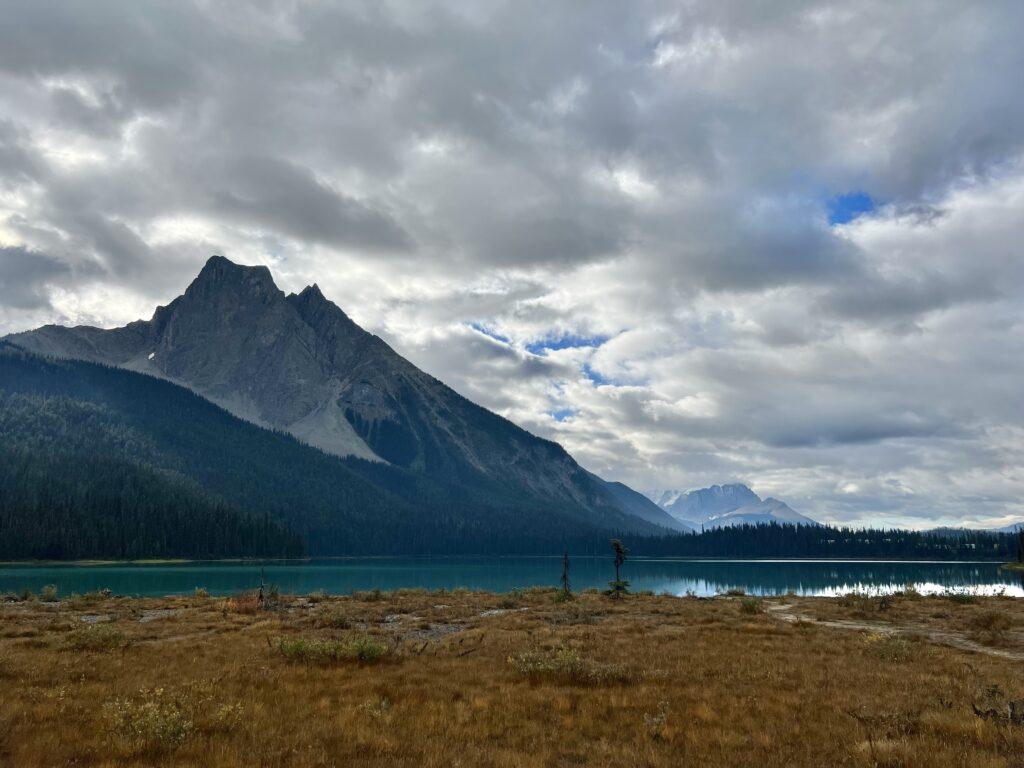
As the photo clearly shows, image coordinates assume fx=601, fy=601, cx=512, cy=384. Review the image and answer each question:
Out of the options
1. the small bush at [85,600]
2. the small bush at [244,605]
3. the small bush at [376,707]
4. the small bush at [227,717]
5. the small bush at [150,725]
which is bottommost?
the small bush at [85,600]

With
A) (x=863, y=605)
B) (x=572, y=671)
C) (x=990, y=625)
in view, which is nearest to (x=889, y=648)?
(x=990, y=625)

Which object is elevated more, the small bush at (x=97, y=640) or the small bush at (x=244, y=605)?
the small bush at (x=97, y=640)

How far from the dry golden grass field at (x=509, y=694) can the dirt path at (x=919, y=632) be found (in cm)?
31

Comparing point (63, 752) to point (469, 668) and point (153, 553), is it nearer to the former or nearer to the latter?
point (469, 668)

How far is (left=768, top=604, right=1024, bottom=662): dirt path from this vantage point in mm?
26172

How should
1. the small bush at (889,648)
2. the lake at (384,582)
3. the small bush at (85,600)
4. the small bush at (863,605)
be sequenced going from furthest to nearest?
the lake at (384,582) → the small bush at (85,600) → the small bush at (863,605) → the small bush at (889,648)

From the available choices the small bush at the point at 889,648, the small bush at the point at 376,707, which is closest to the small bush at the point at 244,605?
Result: the small bush at the point at 376,707

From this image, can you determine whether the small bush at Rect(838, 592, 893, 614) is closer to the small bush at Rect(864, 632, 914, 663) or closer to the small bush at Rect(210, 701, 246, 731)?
the small bush at Rect(864, 632, 914, 663)

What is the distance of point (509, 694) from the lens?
17.2 metres

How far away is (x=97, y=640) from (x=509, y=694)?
707 inches

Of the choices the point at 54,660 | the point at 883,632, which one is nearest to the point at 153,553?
the point at 54,660

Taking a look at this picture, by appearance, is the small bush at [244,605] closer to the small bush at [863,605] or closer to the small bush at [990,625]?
the small bush at [863,605]

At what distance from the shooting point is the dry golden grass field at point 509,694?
12.0m

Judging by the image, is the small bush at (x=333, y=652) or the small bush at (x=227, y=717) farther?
the small bush at (x=333, y=652)
